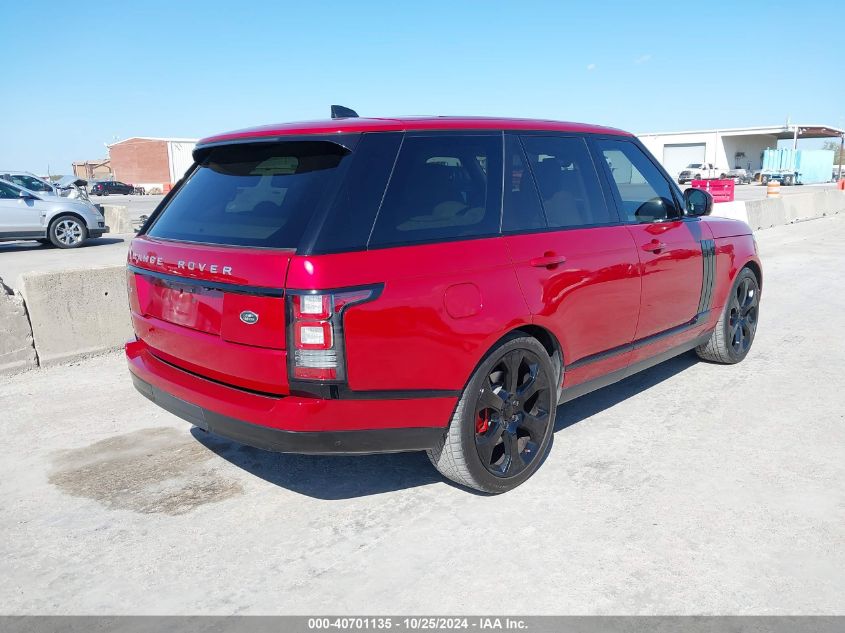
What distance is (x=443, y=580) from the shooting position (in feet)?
9.18

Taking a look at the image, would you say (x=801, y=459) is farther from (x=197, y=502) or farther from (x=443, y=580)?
(x=197, y=502)

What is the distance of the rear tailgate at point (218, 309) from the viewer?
2.80 meters

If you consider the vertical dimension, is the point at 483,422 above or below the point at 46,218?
below

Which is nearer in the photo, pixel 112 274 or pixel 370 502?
pixel 370 502

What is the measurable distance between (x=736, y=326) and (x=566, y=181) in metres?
2.56

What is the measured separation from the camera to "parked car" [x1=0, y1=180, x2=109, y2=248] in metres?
14.4

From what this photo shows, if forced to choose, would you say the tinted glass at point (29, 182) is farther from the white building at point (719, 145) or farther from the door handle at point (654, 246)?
the white building at point (719, 145)

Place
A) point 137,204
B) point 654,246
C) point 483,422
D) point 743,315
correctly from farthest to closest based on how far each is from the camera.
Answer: point 137,204
point 743,315
point 654,246
point 483,422

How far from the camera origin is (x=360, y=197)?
2.95 meters

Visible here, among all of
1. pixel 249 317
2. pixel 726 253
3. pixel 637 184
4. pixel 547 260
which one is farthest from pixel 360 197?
pixel 726 253

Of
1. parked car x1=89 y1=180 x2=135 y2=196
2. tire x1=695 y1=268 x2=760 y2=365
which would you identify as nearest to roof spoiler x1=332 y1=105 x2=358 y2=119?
tire x1=695 y1=268 x2=760 y2=365

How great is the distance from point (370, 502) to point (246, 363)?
3.42 feet

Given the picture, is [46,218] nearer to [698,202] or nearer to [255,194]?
[255,194]

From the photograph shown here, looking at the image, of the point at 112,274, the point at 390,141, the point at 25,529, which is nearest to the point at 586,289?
the point at 390,141
